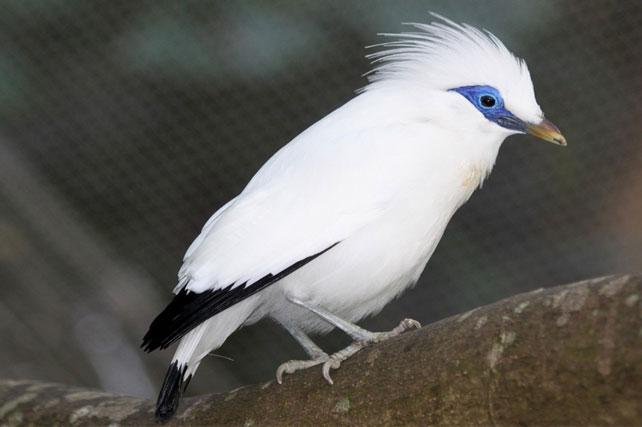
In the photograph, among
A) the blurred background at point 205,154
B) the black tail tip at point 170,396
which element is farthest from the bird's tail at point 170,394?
the blurred background at point 205,154

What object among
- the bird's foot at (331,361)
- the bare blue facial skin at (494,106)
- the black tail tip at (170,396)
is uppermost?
the black tail tip at (170,396)

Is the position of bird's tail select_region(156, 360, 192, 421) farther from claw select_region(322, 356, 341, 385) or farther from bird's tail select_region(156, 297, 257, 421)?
claw select_region(322, 356, 341, 385)

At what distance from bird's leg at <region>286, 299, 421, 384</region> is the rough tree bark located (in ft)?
0.06

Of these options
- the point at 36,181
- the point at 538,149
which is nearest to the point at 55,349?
the point at 36,181

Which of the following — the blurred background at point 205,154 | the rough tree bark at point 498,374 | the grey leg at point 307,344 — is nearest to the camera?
the rough tree bark at point 498,374

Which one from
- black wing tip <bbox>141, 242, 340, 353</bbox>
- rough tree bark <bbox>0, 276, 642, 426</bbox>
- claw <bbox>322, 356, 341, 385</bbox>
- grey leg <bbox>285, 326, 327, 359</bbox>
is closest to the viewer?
rough tree bark <bbox>0, 276, 642, 426</bbox>

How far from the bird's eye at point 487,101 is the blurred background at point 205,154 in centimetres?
115

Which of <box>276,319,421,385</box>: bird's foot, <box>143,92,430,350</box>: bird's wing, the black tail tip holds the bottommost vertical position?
<box>276,319,421,385</box>: bird's foot

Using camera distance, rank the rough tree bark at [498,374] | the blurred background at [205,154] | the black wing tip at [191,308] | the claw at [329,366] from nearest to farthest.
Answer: the rough tree bark at [498,374], the claw at [329,366], the black wing tip at [191,308], the blurred background at [205,154]

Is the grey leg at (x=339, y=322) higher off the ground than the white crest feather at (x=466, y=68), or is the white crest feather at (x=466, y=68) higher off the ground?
the white crest feather at (x=466, y=68)

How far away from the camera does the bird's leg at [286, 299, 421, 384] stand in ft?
5.75

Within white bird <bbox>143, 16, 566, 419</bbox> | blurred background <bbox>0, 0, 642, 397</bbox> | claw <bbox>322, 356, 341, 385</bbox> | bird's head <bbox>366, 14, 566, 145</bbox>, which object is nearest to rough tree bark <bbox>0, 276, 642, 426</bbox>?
claw <bbox>322, 356, 341, 385</bbox>

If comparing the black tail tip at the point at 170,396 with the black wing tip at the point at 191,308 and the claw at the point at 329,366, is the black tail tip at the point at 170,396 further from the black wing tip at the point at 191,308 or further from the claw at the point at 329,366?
the claw at the point at 329,366

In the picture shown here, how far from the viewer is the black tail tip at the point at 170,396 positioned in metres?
1.92
